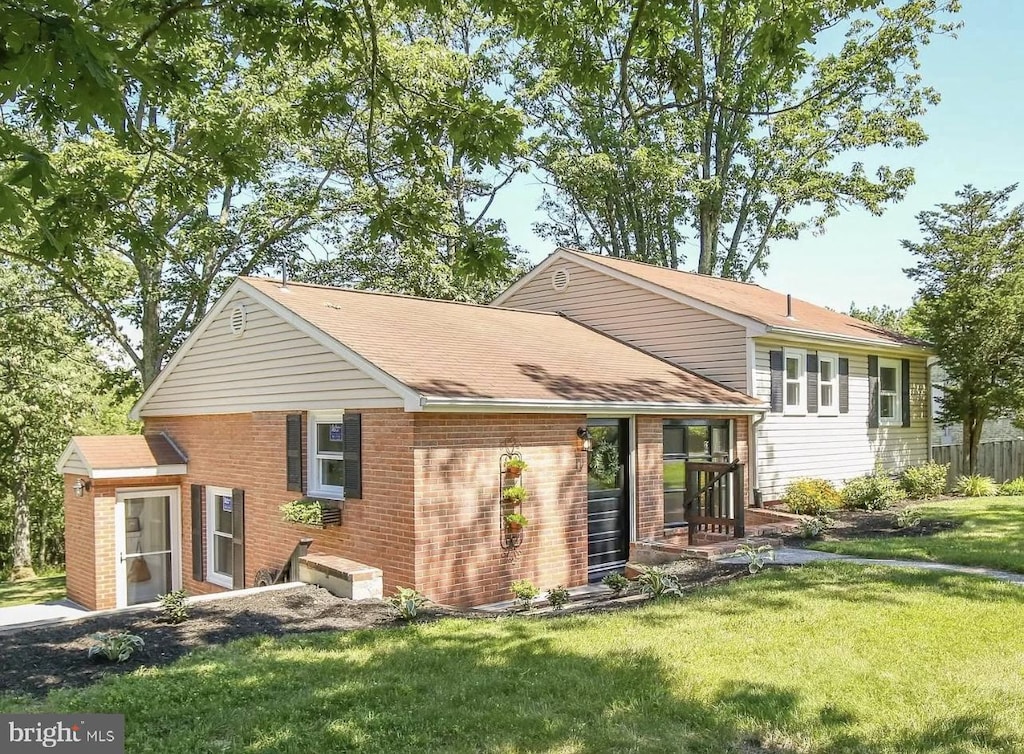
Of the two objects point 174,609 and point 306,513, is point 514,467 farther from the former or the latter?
point 174,609

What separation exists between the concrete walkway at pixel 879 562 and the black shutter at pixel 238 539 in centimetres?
765

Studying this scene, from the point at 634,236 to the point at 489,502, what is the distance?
21.9 m

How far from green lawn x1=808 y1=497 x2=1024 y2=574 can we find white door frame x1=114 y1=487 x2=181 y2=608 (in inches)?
444

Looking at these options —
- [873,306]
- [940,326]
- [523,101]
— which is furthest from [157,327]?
[873,306]

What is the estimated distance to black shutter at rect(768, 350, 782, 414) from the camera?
14961 mm

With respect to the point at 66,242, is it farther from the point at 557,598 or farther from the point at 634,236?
the point at 634,236

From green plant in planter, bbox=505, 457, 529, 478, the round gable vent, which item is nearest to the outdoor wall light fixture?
green plant in planter, bbox=505, 457, 529, 478

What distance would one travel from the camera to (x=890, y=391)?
62.0 feet

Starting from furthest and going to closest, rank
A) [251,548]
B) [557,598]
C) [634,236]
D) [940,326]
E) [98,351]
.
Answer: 1. [634,236]
2. [98,351]
3. [940,326]
4. [251,548]
5. [557,598]

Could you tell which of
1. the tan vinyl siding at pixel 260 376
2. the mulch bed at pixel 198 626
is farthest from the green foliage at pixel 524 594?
the tan vinyl siding at pixel 260 376

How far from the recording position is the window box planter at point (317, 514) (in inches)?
406

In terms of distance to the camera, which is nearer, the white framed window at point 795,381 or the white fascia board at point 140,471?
the white fascia board at point 140,471

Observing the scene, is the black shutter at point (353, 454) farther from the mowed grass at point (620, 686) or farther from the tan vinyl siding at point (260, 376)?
the mowed grass at point (620, 686)

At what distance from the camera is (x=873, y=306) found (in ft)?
172
